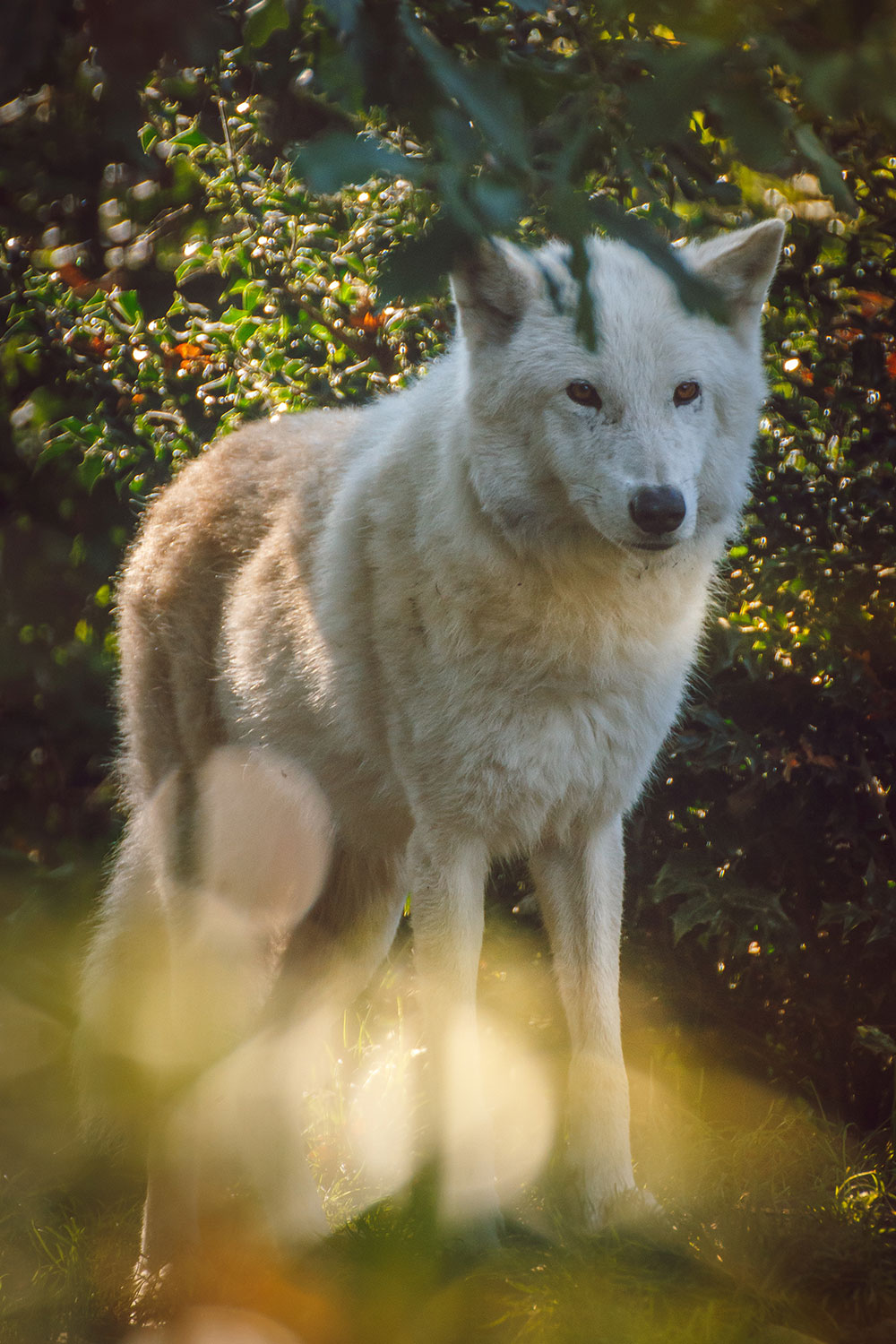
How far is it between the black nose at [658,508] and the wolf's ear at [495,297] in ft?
2.07

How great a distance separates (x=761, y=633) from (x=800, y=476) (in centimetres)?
50

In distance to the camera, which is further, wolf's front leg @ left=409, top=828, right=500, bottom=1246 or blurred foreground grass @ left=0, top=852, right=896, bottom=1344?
wolf's front leg @ left=409, top=828, right=500, bottom=1246

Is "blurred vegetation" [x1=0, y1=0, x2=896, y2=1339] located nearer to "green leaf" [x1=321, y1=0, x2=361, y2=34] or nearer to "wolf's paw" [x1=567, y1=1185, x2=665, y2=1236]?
"green leaf" [x1=321, y1=0, x2=361, y2=34]

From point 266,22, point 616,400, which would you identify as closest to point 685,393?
point 616,400

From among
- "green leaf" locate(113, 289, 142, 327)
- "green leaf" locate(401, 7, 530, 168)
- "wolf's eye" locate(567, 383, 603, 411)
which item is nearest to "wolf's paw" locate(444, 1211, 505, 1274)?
"wolf's eye" locate(567, 383, 603, 411)

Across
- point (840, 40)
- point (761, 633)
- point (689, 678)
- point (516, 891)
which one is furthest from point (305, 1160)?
point (840, 40)

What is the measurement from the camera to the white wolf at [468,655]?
2578 mm

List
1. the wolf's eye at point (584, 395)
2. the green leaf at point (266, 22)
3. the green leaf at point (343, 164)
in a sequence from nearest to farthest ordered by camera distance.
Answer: the green leaf at point (343, 164)
the green leaf at point (266, 22)
the wolf's eye at point (584, 395)

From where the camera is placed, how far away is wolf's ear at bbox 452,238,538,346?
8.74 feet

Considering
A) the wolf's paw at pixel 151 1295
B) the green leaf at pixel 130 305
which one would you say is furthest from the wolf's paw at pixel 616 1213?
the green leaf at pixel 130 305

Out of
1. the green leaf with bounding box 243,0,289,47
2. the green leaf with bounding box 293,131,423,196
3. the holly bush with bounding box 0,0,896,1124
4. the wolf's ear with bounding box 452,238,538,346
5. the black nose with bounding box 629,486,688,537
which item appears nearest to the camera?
the green leaf with bounding box 293,131,423,196

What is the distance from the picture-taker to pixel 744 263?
267cm

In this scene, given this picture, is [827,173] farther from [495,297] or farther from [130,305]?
[130,305]

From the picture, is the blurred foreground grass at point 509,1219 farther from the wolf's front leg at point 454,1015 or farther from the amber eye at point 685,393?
the amber eye at point 685,393
